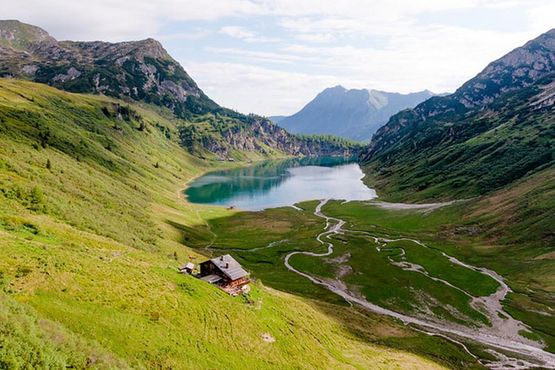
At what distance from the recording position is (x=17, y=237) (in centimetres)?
5112

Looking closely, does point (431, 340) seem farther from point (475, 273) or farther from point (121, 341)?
point (121, 341)

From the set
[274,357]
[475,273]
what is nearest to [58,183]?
[274,357]

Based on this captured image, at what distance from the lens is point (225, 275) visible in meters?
65.9

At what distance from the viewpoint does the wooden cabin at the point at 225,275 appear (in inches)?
2589

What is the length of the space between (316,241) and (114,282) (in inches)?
4875

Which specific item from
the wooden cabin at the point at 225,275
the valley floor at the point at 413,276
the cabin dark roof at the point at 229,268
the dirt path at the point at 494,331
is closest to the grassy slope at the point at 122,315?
the wooden cabin at the point at 225,275

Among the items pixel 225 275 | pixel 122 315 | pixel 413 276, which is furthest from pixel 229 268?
pixel 413 276

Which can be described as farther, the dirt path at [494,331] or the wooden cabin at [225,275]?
the dirt path at [494,331]

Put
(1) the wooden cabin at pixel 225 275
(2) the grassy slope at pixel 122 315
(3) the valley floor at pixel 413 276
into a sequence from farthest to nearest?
(3) the valley floor at pixel 413 276 → (1) the wooden cabin at pixel 225 275 → (2) the grassy slope at pixel 122 315

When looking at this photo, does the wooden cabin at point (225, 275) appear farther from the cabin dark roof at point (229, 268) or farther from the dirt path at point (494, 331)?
the dirt path at point (494, 331)

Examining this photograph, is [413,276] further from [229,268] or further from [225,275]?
[225,275]

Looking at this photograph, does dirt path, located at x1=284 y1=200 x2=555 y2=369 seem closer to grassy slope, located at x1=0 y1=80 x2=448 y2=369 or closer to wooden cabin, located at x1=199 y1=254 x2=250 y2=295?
grassy slope, located at x1=0 y1=80 x2=448 y2=369

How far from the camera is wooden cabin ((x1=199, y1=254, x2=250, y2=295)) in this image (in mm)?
65750

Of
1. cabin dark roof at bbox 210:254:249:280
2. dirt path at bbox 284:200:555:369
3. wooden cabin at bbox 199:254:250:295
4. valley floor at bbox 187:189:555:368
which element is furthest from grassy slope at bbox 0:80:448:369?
valley floor at bbox 187:189:555:368
